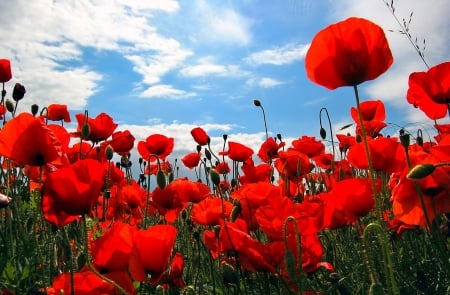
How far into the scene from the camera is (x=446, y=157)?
1662 millimetres

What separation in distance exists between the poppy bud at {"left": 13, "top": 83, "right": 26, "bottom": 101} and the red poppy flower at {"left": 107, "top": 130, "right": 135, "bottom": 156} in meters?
0.77

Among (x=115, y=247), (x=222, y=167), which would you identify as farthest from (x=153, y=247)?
(x=222, y=167)

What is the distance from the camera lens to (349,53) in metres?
1.72

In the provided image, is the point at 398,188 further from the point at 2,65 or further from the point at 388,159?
the point at 2,65

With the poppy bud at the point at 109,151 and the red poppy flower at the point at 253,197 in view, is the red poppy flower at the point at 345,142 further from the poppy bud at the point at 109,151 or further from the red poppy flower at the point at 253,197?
the poppy bud at the point at 109,151

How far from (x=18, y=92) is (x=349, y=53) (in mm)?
2754

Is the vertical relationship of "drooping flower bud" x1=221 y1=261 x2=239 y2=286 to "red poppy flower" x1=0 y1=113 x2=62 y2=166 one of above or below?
below

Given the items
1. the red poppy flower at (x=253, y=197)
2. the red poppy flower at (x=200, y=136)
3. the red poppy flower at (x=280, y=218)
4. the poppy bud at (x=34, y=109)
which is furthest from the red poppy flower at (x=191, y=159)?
the red poppy flower at (x=280, y=218)

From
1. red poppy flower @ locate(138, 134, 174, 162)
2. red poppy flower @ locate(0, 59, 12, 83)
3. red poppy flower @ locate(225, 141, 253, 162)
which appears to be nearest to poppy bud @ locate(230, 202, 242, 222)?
red poppy flower @ locate(225, 141, 253, 162)

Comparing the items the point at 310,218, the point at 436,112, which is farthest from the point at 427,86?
the point at 310,218

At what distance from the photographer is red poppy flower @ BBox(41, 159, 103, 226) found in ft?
5.30

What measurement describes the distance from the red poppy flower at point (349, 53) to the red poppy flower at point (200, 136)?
2936mm

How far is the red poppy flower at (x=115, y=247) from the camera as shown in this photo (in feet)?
5.59

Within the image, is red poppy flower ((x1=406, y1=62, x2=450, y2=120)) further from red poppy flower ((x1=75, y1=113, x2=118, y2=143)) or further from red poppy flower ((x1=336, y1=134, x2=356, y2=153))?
red poppy flower ((x1=75, y1=113, x2=118, y2=143))
